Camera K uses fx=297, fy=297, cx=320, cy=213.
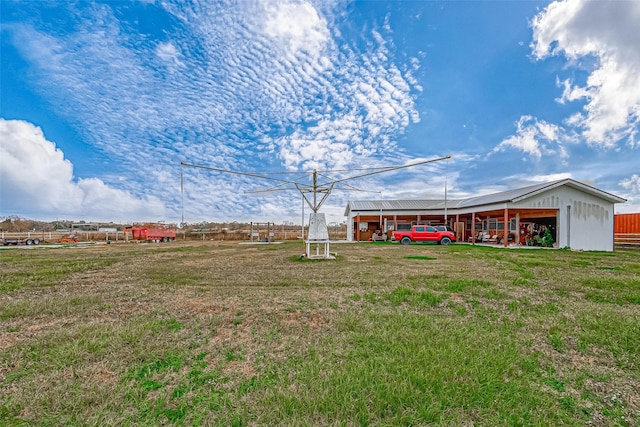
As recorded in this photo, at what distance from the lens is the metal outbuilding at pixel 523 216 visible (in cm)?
1952

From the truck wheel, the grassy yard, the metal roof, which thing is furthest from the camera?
the truck wheel

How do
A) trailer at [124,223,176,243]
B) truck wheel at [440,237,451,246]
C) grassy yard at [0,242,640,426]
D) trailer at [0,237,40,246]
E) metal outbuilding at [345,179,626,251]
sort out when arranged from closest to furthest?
grassy yard at [0,242,640,426] → metal outbuilding at [345,179,626,251] → truck wheel at [440,237,451,246] → trailer at [0,237,40,246] → trailer at [124,223,176,243]

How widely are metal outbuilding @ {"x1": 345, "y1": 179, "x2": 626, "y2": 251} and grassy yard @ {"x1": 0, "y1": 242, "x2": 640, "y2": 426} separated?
588 inches

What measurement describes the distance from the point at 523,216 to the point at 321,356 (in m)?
25.6

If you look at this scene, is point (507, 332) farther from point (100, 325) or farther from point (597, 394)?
point (100, 325)

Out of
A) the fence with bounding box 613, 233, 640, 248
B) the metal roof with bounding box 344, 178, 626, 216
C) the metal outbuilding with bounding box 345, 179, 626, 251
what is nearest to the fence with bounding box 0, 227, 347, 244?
the metal roof with bounding box 344, 178, 626, 216

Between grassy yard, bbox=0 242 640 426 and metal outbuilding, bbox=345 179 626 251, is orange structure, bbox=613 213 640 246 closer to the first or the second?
metal outbuilding, bbox=345 179 626 251

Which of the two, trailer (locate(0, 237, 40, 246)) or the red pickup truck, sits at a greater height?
the red pickup truck

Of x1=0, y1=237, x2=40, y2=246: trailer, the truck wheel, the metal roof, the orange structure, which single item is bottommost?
x1=0, y1=237, x2=40, y2=246: trailer

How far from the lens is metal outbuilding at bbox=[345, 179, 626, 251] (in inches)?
768

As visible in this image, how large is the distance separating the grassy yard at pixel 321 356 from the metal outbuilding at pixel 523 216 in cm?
1493

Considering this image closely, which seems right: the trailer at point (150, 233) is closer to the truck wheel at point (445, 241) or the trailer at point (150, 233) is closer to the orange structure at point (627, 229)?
the truck wheel at point (445, 241)

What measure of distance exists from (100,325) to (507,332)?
6.04m

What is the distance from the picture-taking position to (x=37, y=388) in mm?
2805
